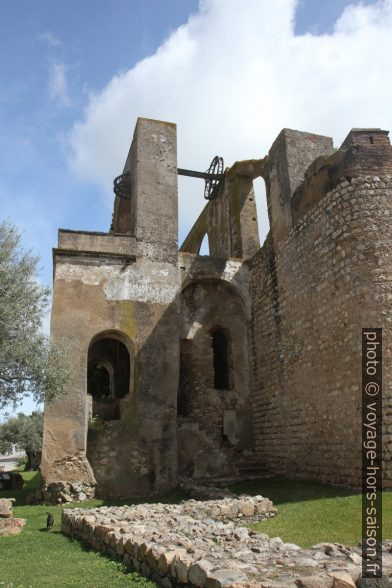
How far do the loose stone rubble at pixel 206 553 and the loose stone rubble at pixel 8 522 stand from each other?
123 cm

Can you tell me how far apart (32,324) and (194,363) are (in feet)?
22.7

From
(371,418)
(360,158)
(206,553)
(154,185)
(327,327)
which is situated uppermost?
(154,185)

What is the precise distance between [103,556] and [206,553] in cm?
217

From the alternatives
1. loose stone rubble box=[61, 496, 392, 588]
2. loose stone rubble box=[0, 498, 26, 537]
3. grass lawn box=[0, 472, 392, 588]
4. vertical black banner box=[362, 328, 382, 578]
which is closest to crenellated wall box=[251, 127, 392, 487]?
vertical black banner box=[362, 328, 382, 578]

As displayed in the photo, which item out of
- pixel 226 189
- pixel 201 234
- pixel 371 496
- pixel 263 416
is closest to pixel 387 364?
pixel 371 496

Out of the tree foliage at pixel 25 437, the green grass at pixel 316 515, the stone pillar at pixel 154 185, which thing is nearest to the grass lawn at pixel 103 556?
the green grass at pixel 316 515

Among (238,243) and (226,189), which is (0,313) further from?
(226,189)

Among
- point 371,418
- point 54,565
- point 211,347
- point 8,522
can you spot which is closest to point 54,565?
point 54,565

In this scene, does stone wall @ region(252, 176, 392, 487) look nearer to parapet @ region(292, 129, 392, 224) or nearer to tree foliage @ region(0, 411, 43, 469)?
parapet @ region(292, 129, 392, 224)

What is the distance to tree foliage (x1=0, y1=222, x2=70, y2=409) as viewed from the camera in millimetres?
9677

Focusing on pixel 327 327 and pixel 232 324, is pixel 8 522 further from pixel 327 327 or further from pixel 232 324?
pixel 232 324

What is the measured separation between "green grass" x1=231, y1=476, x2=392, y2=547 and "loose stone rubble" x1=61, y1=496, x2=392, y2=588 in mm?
1128

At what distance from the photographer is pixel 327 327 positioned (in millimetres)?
11195

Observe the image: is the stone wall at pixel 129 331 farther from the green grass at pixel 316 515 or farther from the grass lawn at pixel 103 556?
the green grass at pixel 316 515
